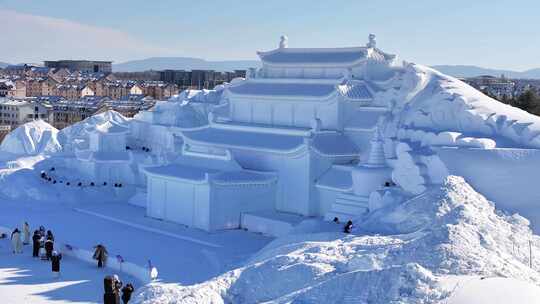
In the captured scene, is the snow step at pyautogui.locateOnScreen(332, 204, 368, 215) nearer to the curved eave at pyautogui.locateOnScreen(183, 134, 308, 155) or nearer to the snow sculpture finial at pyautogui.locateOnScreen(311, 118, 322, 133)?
the curved eave at pyautogui.locateOnScreen(183, 134, 308, 155)

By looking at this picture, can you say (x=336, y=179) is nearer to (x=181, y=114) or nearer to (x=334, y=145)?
(x=334, y=145)

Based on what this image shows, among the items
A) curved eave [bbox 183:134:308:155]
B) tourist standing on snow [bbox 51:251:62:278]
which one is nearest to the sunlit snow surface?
curved eave [bbox 183:134:308:155]

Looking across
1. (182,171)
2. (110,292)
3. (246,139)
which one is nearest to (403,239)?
(110,292)

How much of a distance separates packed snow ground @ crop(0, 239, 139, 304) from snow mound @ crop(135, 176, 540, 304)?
4.08m

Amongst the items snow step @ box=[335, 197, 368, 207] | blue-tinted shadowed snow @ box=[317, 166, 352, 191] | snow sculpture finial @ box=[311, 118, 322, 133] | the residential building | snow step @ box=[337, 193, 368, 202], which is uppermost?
snow sculpture finial @ box=[311, 118, 322, 133]

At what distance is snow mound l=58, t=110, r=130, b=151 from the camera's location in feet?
119

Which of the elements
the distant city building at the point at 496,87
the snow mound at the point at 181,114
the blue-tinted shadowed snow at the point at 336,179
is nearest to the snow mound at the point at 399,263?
the blue-tinted shadowed snow at the point at 336,179

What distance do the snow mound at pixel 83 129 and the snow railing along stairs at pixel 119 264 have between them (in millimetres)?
15403

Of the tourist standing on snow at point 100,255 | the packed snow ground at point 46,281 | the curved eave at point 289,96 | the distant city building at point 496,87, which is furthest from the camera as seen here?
the distant city building at point 496,87

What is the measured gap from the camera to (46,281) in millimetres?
18094

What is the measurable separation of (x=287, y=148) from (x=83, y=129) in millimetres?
16407

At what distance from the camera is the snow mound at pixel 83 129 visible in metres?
36.2

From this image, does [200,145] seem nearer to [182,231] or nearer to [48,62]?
[182,231]

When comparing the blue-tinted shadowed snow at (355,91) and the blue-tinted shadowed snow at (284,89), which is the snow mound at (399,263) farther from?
the blue-tinted shadowed snow at (284,89)
